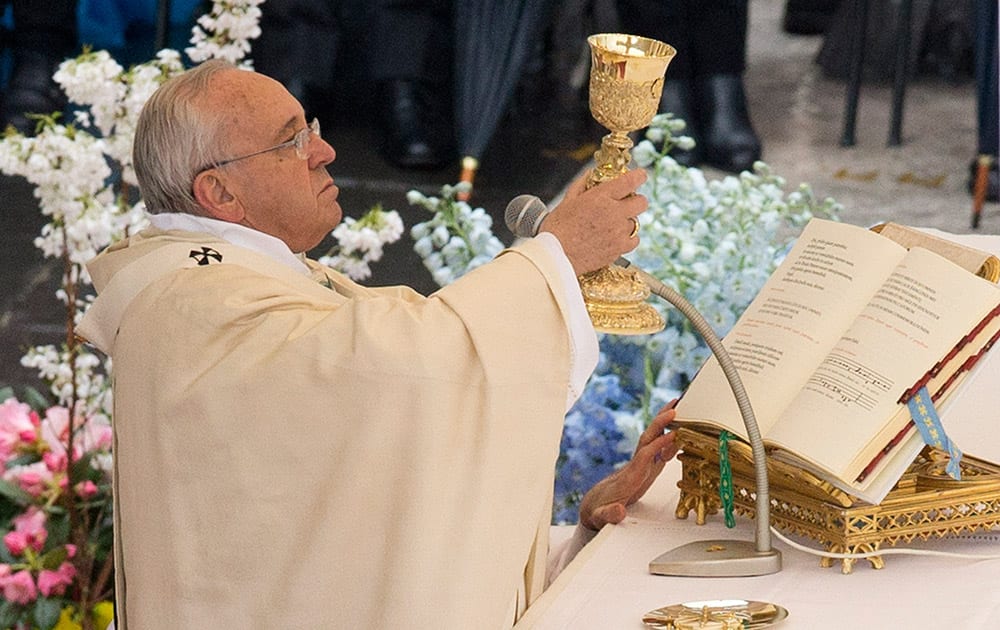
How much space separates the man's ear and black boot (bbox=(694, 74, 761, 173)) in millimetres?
2966

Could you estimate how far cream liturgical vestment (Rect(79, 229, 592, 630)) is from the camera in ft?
6.68

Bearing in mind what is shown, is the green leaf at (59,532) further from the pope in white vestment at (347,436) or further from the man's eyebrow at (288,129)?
the man's eyebrow at (288,129)

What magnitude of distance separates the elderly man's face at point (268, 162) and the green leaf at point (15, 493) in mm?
1154

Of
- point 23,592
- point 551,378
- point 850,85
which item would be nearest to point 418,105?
point 850,85

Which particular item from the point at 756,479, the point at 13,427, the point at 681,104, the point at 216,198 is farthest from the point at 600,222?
the point at 681,104

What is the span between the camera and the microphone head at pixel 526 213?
2.10 meters

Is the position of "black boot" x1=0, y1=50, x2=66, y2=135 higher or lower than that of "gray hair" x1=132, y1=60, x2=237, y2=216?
lower

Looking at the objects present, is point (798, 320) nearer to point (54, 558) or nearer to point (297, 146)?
point (297, 146)

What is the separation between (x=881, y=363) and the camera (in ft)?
7.14

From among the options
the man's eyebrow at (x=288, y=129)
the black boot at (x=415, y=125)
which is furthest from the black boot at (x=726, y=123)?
the man's eyebrow at (x=288, y=129)

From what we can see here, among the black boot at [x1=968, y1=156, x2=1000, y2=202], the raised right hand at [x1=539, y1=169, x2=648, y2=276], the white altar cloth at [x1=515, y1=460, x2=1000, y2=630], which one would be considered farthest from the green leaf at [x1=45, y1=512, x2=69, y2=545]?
the black boot at [x1=968, y1=156, x2=1000, y2=202]

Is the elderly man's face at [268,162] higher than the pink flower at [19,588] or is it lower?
higher

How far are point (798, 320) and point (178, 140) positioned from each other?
38.3 inches

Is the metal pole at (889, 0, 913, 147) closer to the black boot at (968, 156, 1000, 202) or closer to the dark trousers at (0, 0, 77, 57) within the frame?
the black boot at (968, 156, 1000, 202)
